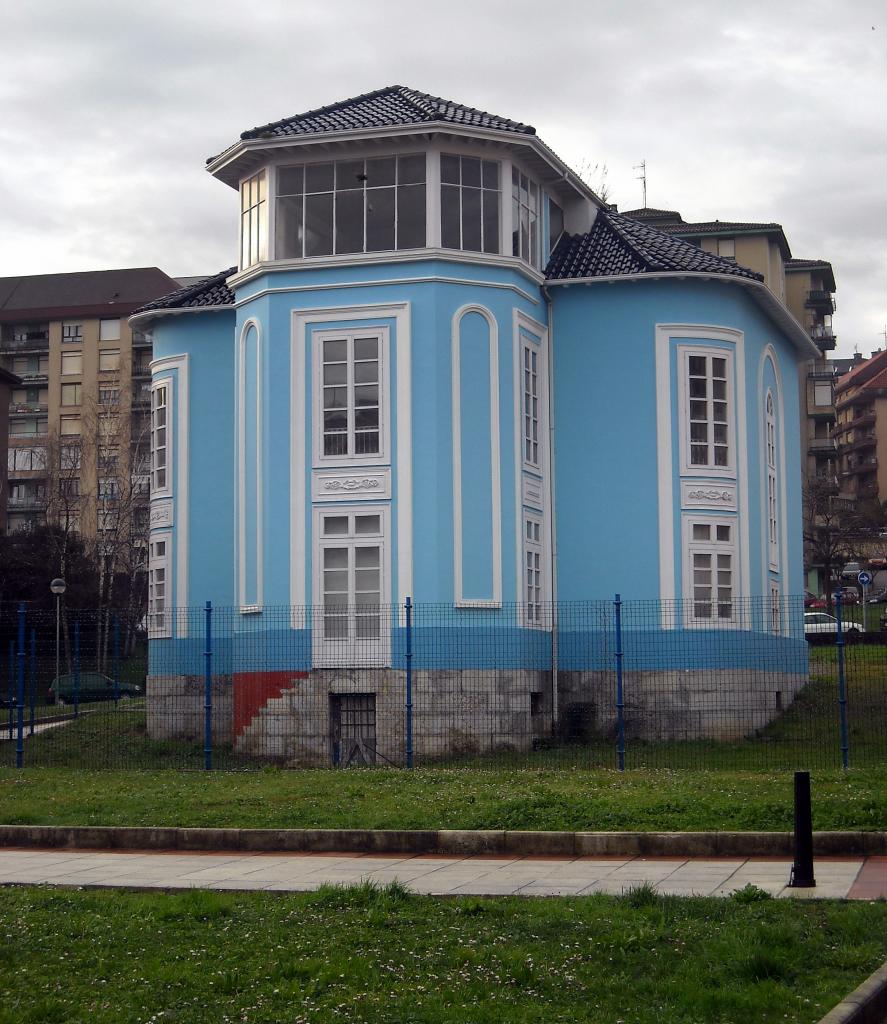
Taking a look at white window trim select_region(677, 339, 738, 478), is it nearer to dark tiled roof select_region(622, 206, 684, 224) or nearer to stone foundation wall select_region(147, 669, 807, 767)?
stone foundation wall select_region(147, 669, 807, 767)

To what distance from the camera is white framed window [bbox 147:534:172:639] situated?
34278 millimetres

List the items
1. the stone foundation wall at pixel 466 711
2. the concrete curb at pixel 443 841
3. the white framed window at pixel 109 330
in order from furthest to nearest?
the white framed window at pixel 109 330
the stone foundation wall at pixel 466 711
the concrete curb at pixel 443 841

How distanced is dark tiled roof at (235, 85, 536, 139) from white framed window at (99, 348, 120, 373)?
205 ft

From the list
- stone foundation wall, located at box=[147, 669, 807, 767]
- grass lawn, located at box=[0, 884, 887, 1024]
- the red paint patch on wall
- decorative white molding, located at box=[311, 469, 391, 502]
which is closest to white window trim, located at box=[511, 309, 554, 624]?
stone foundation wall, located at box=[147, 669, 807, 767]

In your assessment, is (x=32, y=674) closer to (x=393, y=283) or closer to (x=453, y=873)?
(x=393, y=283)

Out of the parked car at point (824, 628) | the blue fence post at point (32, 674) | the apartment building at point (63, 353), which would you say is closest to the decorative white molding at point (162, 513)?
the blue fence post at point (32, 674)

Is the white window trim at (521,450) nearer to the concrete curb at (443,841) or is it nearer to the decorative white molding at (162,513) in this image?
the decorative white molding at (162,513)

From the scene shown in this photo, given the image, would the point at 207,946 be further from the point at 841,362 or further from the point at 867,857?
the point at 841,362

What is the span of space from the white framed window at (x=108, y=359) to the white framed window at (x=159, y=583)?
59.0m

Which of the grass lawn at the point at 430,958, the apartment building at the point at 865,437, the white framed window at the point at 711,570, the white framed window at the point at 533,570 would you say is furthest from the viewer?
the apartment building at the point at 865,437

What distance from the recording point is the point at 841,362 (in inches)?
6112

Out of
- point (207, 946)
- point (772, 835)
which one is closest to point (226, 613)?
point (772, 835)

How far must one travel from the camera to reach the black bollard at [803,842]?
1219 cm

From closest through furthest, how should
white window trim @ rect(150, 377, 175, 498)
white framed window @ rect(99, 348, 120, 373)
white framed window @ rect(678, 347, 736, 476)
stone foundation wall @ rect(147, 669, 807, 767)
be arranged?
stone foundation wall @ rect(147, 669, 807, 767), white framed window @ rect(678, 347, 736, 476), white window trim @ rect(150, 377, 175, 498), white framed window @ rect(99, 348, 120, 373)
